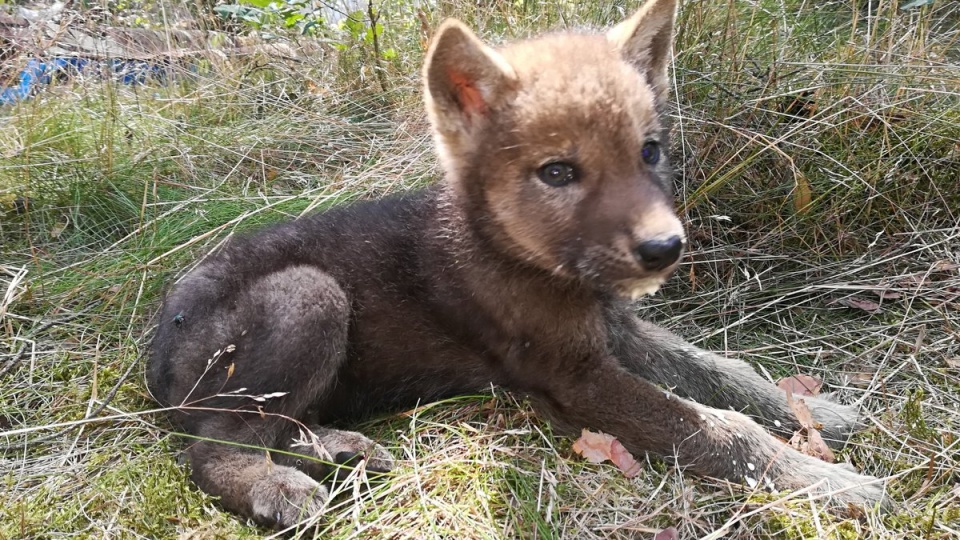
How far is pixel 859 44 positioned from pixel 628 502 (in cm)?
347

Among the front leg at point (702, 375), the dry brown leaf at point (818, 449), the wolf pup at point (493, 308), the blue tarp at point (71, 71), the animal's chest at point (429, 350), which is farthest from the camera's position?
the blue tarp at point (71, 71)

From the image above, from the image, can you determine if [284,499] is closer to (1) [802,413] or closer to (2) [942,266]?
(1) [802,413]

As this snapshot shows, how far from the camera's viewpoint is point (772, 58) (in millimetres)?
4199

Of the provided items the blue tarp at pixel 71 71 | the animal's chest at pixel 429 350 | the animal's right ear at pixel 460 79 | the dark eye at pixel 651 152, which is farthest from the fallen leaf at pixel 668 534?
the blue tarp at pixel 71 71

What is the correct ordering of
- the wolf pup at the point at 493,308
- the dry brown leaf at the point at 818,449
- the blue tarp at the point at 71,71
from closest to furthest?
1. the wolf pup at the point at 493,308
2. the dry brown leaf at the point at 818,449
3. the blue tarp at the point at 71,71

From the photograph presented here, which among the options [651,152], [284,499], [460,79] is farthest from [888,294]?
[284,499]

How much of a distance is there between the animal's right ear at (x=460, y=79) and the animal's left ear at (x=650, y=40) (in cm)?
53

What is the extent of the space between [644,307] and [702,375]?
67 centimetres

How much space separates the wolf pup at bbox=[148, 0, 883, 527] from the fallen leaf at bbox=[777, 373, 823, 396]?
96 mm

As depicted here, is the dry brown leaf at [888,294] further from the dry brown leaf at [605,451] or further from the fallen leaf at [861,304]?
the dry brown leaf at [605,451]

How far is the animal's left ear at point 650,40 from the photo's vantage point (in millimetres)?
2877

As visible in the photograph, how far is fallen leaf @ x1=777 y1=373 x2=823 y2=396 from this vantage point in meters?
3.26

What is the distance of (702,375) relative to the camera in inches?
128

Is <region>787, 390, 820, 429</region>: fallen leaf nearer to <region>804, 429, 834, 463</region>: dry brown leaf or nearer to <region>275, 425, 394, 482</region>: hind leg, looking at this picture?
<region>804, 429, 834, 463</region>: dry brown leaf
